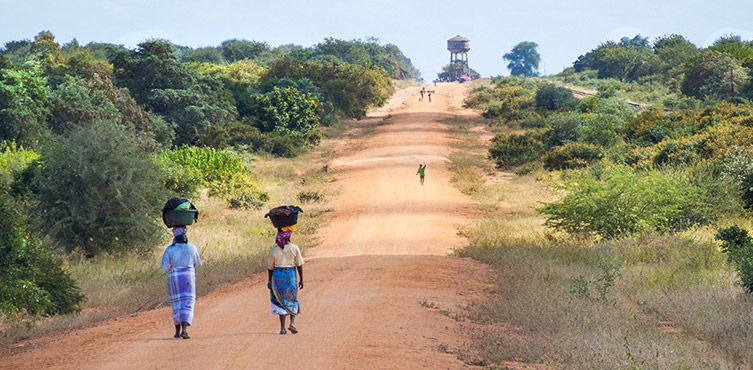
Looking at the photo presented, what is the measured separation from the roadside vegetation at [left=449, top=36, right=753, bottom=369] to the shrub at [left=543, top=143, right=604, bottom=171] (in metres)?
0.06

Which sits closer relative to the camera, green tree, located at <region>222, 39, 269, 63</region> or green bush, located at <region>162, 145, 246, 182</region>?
green bush, located at <region>162, 145, 246, 182</region>

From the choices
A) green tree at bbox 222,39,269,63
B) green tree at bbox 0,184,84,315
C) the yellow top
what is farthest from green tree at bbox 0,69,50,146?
green tree at bbox 222,39,269,63

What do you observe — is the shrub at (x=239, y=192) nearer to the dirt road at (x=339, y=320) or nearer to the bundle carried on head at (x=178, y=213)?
the dirt road at (x=339, y=320)

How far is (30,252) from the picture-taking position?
1231cm

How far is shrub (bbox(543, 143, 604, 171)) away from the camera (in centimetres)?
3009

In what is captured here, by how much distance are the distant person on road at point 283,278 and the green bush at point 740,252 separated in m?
7.50

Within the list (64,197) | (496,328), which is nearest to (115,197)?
(64,197)

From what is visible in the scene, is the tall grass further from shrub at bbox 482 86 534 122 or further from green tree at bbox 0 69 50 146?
shrub at bbox 482 86 534 122

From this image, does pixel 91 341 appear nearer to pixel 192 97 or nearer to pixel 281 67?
pixel 192 97

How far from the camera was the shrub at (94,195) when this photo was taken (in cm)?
1734

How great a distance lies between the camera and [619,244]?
16.6 meters

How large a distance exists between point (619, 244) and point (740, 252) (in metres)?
3.75

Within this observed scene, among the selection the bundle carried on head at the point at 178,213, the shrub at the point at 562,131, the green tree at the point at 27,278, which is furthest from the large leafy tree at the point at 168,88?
the bundle carried on head at the point at 178,213

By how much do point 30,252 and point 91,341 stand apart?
12.1 feet
